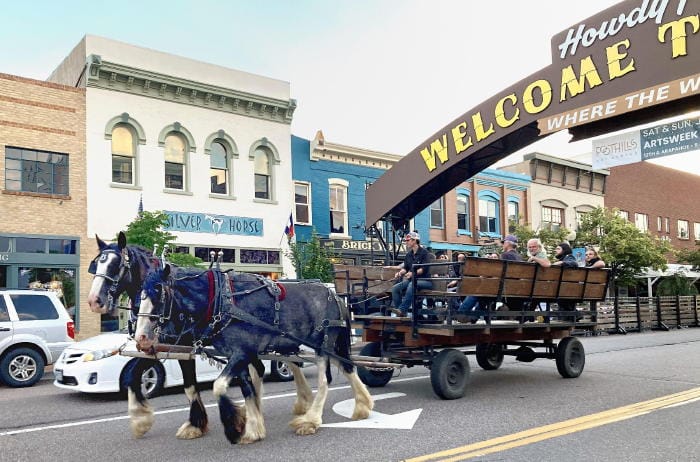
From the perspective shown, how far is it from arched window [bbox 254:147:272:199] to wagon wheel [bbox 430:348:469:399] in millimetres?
16250

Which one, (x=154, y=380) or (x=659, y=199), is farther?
(x=659, y=199)

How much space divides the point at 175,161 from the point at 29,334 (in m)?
10.8

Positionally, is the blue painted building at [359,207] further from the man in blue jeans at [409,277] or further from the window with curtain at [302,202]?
the man in blue jeans at [409,277]

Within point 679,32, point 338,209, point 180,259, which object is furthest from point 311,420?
point 338,209

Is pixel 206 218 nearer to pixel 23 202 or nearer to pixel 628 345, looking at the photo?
pixel 23 202

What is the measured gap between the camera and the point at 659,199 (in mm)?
44781

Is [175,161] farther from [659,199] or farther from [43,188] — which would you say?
[659,199]

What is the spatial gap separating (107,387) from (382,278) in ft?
14.8

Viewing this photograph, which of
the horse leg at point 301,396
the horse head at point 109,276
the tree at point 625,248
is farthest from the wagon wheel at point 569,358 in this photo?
the tree at point 625,248

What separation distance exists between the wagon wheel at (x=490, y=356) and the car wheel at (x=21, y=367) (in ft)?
27.2

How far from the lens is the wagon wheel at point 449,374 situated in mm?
8750

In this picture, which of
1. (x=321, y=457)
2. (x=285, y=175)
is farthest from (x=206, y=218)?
(x=321, y=457)

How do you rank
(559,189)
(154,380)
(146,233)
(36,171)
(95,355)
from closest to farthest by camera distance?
1. (95,355)
2. (154,380)
3. (146,233)
4. (36,171)
5. (559,189)

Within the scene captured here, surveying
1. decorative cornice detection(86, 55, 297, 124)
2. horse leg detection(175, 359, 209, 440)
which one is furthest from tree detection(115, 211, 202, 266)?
horse leg detection(175, 359, 209, 440)
